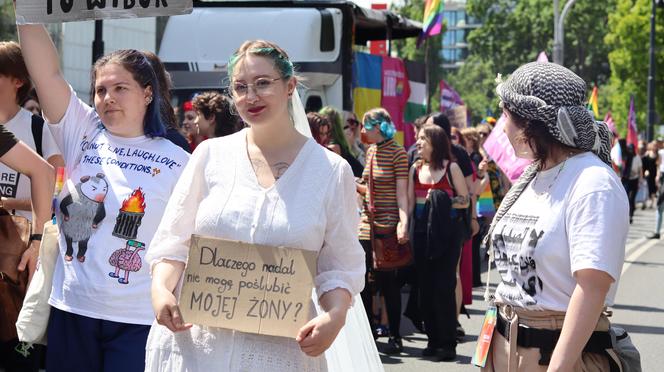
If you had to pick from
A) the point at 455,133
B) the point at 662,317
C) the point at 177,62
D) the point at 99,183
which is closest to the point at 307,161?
the point at 99,183

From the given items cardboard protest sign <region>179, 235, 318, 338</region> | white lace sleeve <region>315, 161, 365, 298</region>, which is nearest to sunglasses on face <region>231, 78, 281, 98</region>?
white lace sleeve <region>315, 161, 365, 298</region>

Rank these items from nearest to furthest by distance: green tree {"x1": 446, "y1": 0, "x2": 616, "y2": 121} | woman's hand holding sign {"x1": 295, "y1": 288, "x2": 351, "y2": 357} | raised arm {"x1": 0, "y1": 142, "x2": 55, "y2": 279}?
1. woman's hand holding sign {"x1": 295, "y1": 288, "x2": 351, "y2": 357}
2. raised arm {"x1": 0, "y1": 142, "x2": 55, "y2": 279}
3. green tree {"x1": 446, "y1": 0, "x2": 616, "y2": 121}

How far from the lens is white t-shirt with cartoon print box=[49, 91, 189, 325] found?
14.3ft

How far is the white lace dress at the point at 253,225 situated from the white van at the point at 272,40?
426 inches

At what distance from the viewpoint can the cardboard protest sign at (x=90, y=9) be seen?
15.1ft

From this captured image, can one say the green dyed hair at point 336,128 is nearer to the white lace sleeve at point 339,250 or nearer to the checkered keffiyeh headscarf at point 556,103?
the checkered keffiyeh headscarf at point 556,103

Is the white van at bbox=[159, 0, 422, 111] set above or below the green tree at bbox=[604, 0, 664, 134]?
above

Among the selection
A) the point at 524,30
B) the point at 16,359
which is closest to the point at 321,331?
the point at 16,359

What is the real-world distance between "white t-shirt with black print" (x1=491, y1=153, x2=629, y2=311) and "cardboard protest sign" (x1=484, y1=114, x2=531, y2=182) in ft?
22.3

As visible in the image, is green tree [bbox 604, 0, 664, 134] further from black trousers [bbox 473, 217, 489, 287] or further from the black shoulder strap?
the black shoulder strap

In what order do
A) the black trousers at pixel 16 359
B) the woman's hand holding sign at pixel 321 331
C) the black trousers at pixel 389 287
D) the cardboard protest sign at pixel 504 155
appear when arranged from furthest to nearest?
the cardboard protest sign at pixel 504 155, the black trousers at pixel 389 287, the black trousers at pixel 16 359, the woman's hand holding sign at pixel 321 331

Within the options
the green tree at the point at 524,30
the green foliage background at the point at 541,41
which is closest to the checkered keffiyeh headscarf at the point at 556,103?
the green foliage background at the point at 541,41

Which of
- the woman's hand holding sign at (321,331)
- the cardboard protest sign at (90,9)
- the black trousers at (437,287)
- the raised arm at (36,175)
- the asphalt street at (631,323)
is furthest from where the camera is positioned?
the black trousers at (437,287)

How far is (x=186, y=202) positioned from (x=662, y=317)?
327 inches
